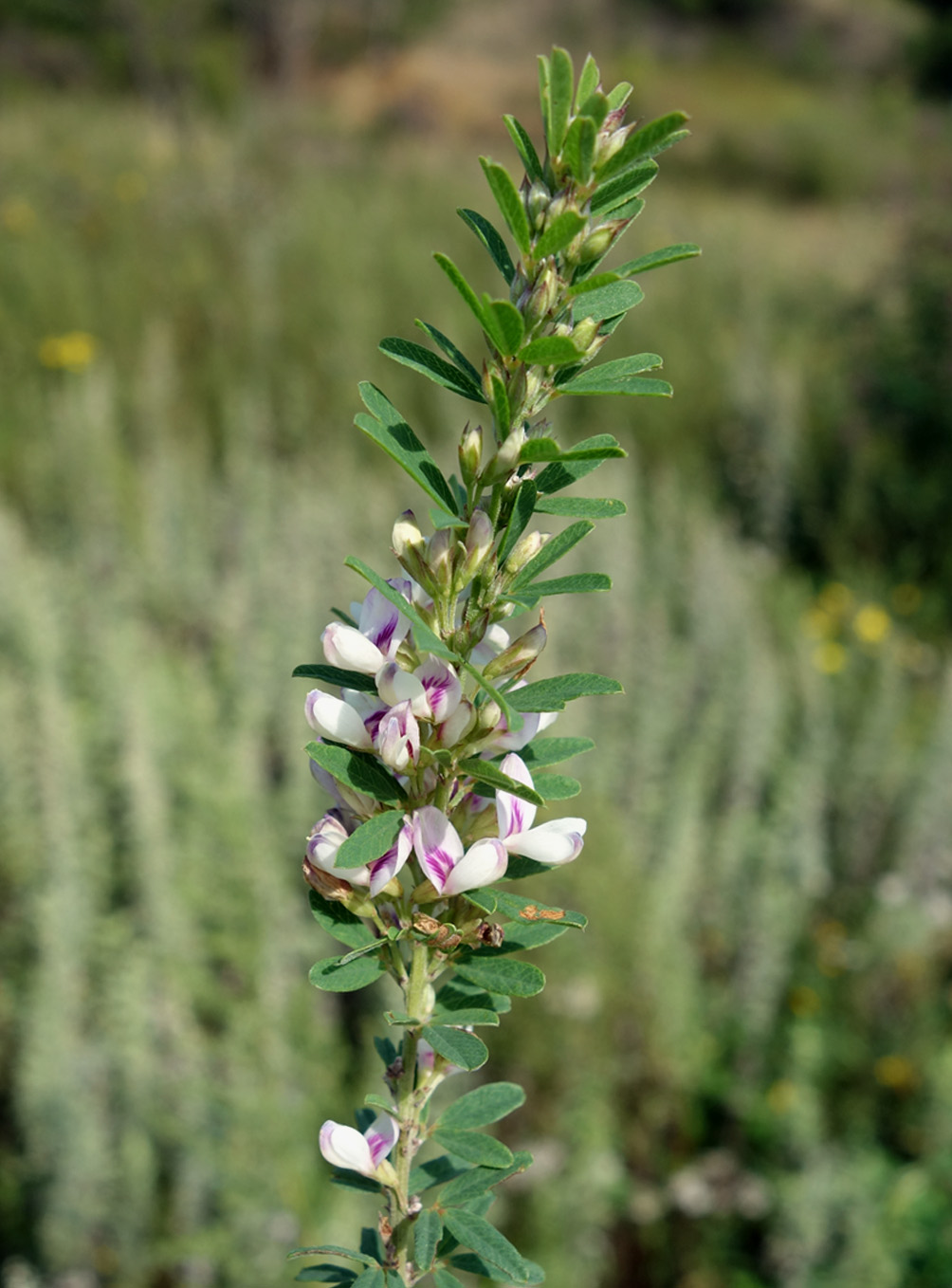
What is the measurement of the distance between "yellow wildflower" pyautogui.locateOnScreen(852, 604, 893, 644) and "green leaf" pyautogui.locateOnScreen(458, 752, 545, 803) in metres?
2.74

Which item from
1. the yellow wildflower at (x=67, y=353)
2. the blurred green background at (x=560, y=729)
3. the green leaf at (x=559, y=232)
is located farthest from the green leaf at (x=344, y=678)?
the yellow wildflower at (x=67, y=353)

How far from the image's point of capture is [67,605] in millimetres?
2596

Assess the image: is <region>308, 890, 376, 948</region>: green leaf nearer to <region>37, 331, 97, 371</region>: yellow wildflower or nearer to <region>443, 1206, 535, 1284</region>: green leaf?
<region>443, 1206, 535, 1284</region>: green leaf

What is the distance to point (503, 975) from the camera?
47 cm

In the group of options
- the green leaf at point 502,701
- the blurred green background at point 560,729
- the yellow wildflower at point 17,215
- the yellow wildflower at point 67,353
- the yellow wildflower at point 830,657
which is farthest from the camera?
the yellow wildflower at point 17,215

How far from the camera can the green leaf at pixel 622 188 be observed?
1.49 feet

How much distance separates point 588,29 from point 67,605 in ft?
75.7

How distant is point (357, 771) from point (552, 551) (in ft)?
0.46

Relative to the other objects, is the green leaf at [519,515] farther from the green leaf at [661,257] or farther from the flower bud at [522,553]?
the green leaf at [661,257]

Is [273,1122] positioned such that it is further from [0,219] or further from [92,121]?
[92,121]

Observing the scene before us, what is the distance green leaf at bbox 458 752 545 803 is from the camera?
0.43 m

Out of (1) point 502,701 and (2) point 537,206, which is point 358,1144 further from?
(2) point 537,206

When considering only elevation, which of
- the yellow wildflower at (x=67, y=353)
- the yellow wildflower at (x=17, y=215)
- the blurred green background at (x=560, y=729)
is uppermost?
the yellow wildflower at (x=17, y=215)

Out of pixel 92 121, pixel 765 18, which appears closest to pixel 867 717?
pixel 92 121
